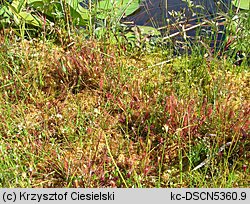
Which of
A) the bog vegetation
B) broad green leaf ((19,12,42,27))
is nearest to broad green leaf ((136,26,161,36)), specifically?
the bog vegetation

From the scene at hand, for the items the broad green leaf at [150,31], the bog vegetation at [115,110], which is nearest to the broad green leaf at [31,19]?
the bog vegetation at [115,110]

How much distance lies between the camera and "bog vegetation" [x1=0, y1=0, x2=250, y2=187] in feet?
5.84

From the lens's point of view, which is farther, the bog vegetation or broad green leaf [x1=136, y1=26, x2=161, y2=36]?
broad green leaf [x1=136, y1=26, x2=161, y2=36]

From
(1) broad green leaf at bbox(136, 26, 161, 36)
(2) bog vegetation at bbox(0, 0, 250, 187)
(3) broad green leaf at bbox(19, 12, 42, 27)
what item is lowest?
(2) bog vegetation at bbox(0, 0, 250, 187)

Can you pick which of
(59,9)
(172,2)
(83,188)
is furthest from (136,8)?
(83,188)

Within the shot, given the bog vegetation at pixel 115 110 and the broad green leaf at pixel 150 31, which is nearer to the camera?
the bog vegetation at pixel 115 110

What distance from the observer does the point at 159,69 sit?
2465mm

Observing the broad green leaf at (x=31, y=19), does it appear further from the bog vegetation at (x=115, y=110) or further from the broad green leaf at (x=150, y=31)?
the broad green leaf at (x=150, y=31)

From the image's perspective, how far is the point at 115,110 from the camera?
7.04 ft

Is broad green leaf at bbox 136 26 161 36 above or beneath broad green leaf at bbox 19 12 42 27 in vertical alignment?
beneath

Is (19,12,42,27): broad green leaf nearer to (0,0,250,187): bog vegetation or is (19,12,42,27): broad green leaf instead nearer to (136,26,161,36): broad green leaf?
(0,0,250,187): bog vegetation

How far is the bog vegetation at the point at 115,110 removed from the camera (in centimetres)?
178

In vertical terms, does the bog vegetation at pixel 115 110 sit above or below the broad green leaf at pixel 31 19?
below

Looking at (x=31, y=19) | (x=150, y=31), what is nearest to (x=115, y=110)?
(x=150, y=31)
